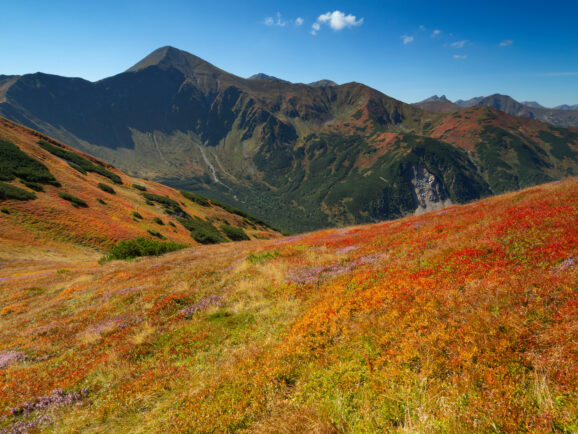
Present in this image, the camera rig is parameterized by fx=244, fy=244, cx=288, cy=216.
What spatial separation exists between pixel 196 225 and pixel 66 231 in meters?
25.1

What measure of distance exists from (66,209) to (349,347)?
4786 cm

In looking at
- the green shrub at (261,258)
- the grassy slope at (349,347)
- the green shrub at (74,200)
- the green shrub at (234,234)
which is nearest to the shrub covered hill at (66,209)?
the green shrub at (74,200)

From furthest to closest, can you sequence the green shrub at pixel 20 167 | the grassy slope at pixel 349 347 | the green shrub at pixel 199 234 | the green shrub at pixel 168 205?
the green shrub at pixel 168 205, the green shrub at pixel 199 234, the green shrub at pixel 20 167, the grassy slope at pixel 349 347

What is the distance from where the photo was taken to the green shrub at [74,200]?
39844 millimetres

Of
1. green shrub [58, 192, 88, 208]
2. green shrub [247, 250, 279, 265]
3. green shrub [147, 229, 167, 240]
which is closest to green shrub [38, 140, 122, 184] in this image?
green shrub [58, 192, 88, 208]

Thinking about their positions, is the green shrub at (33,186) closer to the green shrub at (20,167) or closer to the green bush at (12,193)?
the green shrub at (20,167)

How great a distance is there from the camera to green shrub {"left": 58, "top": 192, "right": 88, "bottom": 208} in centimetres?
3984

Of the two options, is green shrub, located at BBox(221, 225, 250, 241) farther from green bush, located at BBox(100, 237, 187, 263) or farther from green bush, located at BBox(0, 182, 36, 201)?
green bush, located at BBox(0, 182, 36, 201)

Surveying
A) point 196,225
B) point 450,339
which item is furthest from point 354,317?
point 196,225

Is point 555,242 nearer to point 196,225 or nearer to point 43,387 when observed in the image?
point 43,387

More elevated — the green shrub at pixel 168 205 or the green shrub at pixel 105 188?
the green shrub at pixel 105 188

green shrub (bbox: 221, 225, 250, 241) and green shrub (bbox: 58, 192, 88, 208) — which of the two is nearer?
green shrub (bbox: 58, 192, 88, 208)

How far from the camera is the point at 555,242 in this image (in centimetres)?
764

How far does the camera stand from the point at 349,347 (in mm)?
5715
